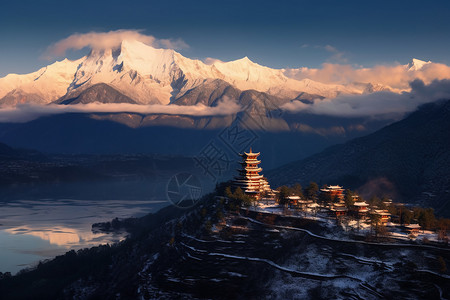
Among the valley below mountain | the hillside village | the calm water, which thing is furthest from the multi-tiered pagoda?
the calm water

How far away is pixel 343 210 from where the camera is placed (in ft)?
348

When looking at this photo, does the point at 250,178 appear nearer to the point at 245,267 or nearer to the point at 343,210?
the point at 343,210

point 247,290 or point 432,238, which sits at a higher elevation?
point 432,238

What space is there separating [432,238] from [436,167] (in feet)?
371

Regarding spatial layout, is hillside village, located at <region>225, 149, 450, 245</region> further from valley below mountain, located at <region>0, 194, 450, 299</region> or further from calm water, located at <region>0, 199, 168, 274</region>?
calm water, located at <region>0, 199, 168, 274</region>

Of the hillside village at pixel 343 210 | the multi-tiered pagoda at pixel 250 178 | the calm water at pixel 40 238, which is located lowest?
the calm water at pixel 40 238

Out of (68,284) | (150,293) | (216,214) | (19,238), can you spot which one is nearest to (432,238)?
(216,214)

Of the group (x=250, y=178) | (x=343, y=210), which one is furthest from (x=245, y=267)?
(x=250, y=178)

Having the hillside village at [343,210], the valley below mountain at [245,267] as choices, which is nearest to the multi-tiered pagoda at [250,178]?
the hillside village at [343,210]

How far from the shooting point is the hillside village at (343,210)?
95.8m

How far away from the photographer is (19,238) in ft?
530

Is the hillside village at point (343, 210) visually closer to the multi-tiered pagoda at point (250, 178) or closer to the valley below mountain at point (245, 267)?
the multi-tiered pagoda at point (250, 178)

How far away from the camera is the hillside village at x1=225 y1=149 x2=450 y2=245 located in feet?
314

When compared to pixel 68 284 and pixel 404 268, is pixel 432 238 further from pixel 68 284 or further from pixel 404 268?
pixel 68 284
